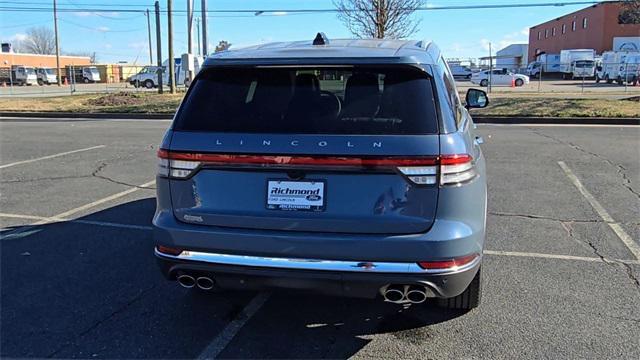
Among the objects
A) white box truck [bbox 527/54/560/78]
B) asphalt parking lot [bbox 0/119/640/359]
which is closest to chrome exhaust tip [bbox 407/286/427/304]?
asphalt parking lot [bbox 0/119/640/359]

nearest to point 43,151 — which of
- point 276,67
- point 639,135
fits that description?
point 276,67

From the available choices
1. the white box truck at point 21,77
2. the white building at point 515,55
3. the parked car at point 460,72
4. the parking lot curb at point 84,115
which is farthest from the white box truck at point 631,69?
the white box truck at point 21,77

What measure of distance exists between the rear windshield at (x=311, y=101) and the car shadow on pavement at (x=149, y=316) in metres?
0.98

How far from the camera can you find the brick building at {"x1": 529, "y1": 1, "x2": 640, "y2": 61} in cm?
6266

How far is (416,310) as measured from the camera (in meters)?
3.84

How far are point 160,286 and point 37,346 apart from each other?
1.01 meters

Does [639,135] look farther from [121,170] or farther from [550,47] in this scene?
[550,47]

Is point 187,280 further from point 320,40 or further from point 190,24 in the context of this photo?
point 190,24

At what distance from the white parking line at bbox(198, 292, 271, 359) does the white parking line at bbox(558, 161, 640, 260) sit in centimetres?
327

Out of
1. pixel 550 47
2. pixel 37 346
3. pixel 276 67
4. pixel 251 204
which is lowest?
pixel 37 346

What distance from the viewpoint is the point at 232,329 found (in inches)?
141

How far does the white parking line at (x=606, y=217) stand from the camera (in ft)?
16.8

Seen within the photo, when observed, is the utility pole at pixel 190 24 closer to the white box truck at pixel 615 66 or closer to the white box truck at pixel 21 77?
the white box truck at pixel 615 66

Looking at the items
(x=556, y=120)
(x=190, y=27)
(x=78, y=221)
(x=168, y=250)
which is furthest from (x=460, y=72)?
(x=168, y=250)
